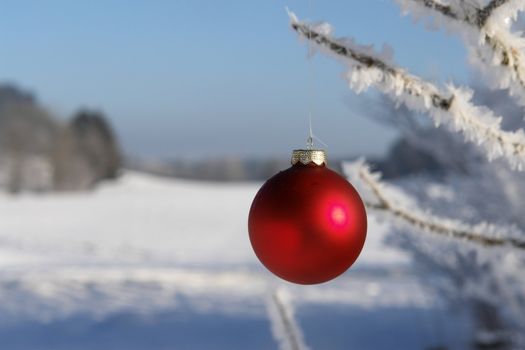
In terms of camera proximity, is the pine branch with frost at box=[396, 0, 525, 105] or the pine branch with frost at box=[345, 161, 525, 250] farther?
the pine branch with frost at box=[345, 161, 525, 250]

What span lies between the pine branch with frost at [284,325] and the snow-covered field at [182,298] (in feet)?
0.19

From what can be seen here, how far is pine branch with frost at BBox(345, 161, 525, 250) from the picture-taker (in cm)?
127

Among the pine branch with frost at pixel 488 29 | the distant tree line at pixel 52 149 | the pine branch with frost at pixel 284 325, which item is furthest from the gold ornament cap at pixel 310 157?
the distant tree line at pixel 52 149

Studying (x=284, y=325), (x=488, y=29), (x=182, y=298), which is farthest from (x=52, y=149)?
(x=488, y=29)

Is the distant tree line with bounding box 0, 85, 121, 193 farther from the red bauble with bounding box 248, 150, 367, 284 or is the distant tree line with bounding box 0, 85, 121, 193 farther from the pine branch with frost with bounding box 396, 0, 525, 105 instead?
the pine branch with frost with bounding box 396, 0, 525, 105

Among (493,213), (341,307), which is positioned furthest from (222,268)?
(493,213)

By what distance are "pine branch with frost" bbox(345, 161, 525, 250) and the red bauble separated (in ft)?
0.98

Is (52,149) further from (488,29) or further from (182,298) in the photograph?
(488,29)

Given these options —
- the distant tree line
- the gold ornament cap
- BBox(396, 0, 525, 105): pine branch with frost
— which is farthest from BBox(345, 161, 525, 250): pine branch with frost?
the distant tree line

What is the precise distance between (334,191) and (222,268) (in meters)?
10.1

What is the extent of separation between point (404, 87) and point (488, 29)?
0.12 meters

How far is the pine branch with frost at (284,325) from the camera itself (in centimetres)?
135

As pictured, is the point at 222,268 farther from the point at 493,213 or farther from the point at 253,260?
the point at 493,213

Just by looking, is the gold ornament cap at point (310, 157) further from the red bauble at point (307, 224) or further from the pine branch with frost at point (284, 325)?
the pine branch with frost at point (284, 325)
